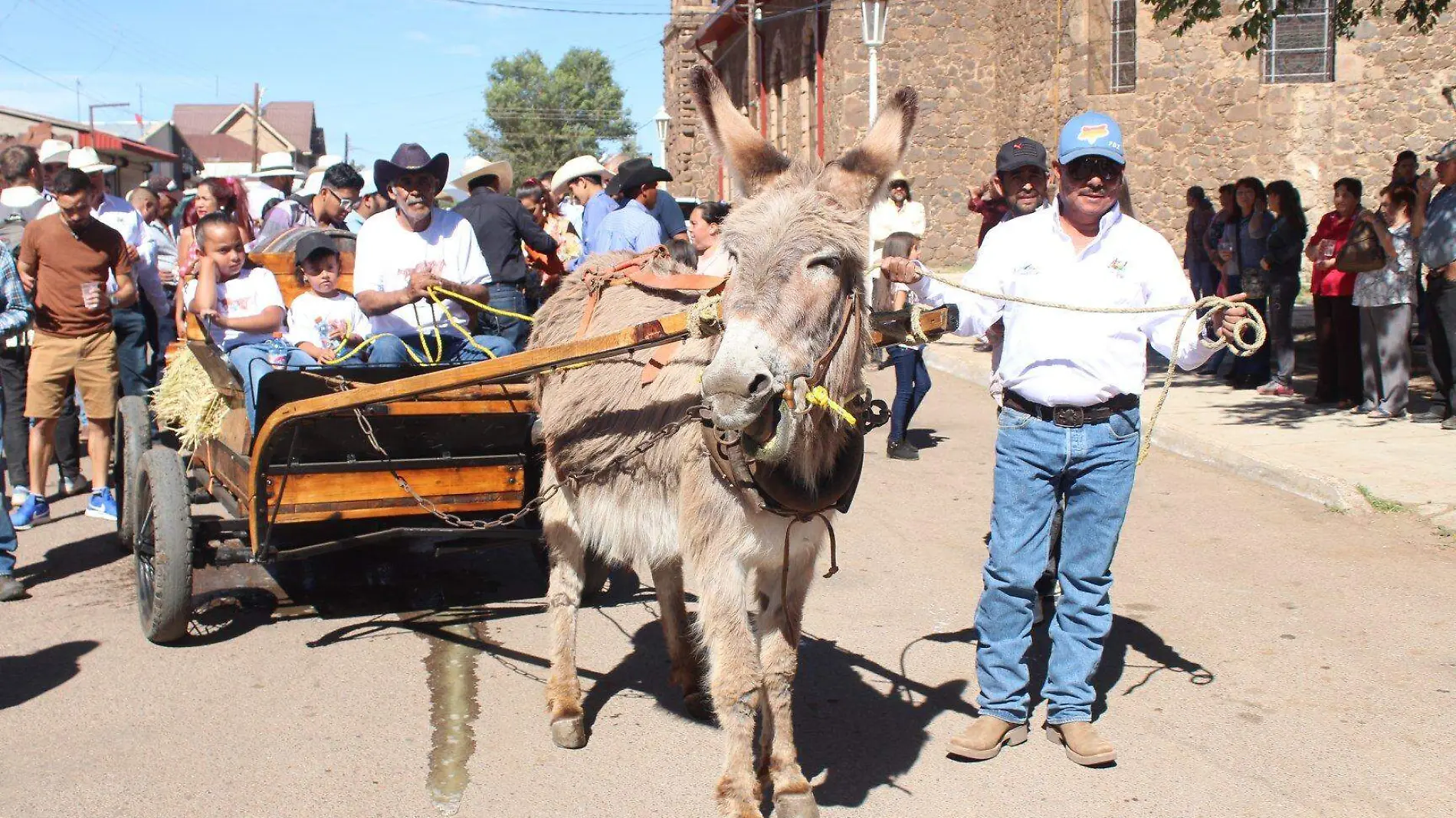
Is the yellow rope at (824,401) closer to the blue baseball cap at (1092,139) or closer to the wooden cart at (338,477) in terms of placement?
the blue baseball cap at (1092,139)

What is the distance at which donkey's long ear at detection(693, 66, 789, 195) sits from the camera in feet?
12.0

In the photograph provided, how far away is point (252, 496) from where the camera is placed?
16.1 feet

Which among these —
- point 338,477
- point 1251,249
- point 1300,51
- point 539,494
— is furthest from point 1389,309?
point 1300,51

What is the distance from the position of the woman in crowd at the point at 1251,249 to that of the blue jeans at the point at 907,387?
4201 millimetres

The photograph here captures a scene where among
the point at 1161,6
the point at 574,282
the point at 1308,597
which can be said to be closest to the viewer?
the point at 574,282

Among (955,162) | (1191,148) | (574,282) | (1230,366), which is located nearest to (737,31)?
(955,162)

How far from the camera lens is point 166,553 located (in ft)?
17.1

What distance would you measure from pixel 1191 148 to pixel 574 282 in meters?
17.0

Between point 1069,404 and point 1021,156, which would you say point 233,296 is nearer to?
point 1021,156

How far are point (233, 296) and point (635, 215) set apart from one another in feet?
10.5

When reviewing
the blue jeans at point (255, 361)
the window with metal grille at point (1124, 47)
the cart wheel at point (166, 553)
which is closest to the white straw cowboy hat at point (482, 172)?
the blue jeans at point (255, 361)

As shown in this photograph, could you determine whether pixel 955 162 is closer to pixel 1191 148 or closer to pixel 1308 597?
pixel 1191 148

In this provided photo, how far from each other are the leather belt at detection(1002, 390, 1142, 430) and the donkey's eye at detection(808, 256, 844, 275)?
44.0 inches

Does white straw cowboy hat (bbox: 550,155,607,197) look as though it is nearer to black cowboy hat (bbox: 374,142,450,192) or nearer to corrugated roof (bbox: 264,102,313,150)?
black cowboy hat (bbox: 374,142,450,192)
